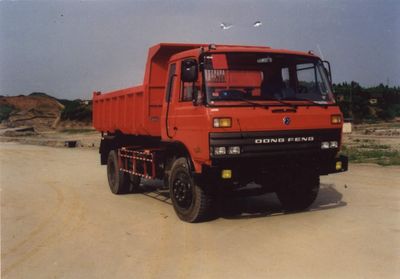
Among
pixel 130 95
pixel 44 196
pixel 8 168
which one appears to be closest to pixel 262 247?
pixel 130 95

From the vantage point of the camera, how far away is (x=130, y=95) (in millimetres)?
10391

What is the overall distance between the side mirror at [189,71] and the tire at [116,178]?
4.33 meters

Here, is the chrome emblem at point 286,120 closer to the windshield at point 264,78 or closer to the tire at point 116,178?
the windshield at point 264,78

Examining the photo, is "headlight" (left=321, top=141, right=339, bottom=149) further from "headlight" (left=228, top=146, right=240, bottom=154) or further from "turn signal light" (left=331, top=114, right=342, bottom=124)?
"headlight" (left=228, top=146, right=240, bottom=154)

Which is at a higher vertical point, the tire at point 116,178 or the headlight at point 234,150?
the headlight at point 234,150

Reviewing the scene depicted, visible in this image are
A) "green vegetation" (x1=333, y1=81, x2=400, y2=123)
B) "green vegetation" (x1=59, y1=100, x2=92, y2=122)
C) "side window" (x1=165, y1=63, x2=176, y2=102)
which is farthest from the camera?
"green vegetation" (x1=59, y1=100, x2=92, y2=122)

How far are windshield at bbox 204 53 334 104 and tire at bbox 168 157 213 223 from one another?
1.35m

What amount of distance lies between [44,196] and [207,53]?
18.2 feet

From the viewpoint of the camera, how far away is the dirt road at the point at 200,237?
18.7ft

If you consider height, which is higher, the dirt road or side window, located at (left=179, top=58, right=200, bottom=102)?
side window, located at (left=179, top=58, right=200, bottom=102)

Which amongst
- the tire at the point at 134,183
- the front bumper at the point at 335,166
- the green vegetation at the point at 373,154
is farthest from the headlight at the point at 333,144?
the green vegetation at the point at 373,154

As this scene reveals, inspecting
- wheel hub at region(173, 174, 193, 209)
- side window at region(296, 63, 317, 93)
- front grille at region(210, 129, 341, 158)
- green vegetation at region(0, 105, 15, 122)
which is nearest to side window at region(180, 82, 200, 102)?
front grille at region(210, 129, 341, 158)

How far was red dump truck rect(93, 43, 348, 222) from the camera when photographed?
7285 mm

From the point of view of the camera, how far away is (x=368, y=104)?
43.8 meters
